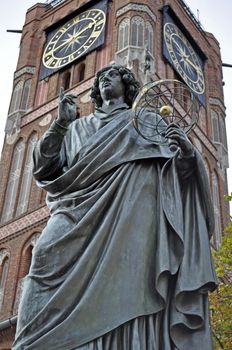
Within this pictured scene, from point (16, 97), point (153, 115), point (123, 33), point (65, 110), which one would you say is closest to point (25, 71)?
point (16, 97)

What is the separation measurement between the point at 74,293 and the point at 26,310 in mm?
199

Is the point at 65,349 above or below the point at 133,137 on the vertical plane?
below

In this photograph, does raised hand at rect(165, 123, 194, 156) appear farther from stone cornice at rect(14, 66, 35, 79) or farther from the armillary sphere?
stone cornice at rect(14, 66, 35, 79)

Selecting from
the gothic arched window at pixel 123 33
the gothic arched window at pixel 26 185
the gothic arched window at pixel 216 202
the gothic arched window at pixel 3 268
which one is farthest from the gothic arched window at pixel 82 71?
the gothic arched window at pixel 3 268

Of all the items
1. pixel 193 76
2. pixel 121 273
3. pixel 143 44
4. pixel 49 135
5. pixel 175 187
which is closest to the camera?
pixel 121 273

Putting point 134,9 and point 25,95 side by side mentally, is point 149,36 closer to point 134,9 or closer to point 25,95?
point 134,9

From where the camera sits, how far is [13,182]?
22109 millimetres

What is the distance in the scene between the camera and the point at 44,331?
2.63 m

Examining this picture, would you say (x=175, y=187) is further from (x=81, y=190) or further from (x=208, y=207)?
(x=81, y=190)

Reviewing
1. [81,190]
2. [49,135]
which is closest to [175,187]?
[81,190]

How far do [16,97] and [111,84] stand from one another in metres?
21.7

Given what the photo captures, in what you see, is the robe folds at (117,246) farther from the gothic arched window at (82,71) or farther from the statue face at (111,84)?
Answer: the gothic arched window at (82,71)

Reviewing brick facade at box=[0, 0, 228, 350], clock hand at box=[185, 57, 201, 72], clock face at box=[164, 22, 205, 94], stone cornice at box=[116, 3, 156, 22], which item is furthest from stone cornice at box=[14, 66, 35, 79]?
clock hand at box=[185, 57, 201, 72]

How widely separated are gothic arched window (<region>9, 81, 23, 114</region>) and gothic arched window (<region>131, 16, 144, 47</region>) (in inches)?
191
